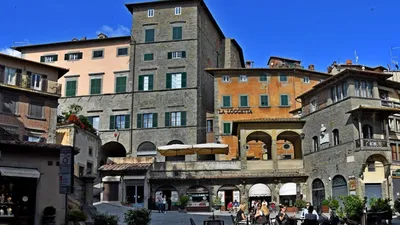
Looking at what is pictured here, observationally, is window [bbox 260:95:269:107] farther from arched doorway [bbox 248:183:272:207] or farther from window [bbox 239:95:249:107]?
arched doorway [bbox 248:183:272:207]

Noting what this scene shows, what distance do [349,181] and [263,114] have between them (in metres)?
15.5

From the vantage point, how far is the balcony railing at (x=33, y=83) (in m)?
38.5

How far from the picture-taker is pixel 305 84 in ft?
167

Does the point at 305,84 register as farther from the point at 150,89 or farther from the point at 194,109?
the point at 150,89

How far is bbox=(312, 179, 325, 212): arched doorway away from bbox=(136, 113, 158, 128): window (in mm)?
17434

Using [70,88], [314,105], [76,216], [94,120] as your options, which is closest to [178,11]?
[70,88]

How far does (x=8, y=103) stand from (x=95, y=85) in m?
14.8

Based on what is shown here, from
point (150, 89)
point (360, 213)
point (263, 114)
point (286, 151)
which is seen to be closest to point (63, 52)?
point (150, 89)

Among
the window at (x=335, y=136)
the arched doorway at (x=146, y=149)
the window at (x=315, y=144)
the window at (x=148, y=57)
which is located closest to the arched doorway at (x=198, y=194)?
the arched doorway at (x=146, y=149)

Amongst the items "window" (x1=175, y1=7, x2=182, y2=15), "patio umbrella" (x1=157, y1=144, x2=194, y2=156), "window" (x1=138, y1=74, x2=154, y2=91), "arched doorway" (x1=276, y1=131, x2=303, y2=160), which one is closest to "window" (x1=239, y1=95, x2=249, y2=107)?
"arched doorway" (x1=276, y1=131, x2=303, y2=160)

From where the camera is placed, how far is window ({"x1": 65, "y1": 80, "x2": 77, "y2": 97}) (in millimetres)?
51969

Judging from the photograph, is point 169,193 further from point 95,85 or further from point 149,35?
point 149,35

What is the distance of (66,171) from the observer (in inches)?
566

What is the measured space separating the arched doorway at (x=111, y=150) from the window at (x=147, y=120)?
10.3 feet
